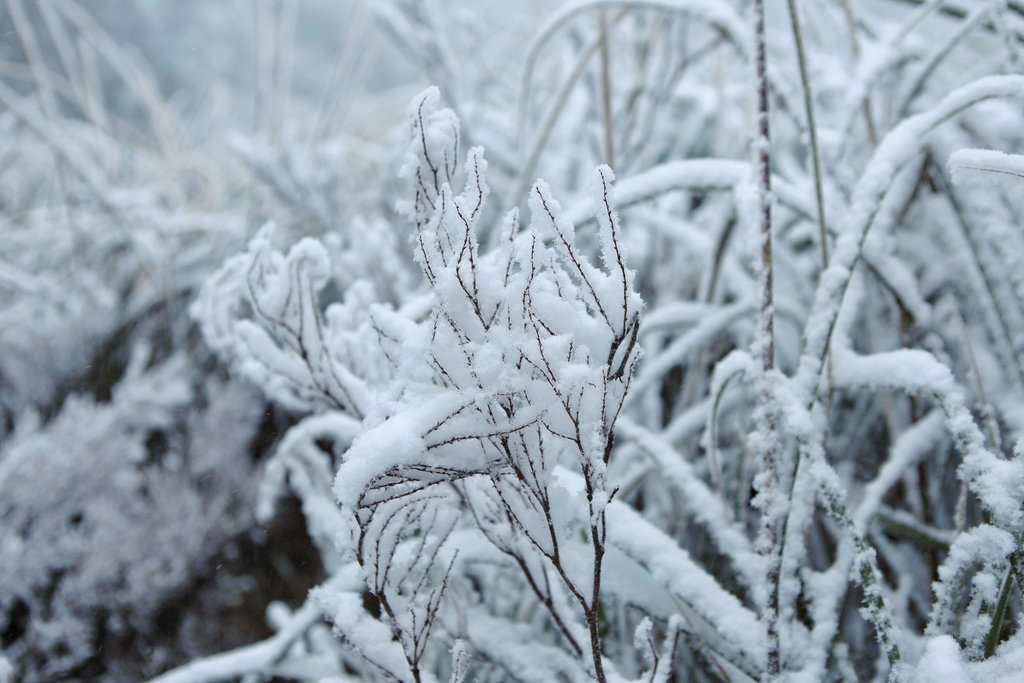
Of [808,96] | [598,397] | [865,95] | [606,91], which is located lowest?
[598,397]

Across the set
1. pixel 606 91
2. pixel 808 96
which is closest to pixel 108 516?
pixel 606 91

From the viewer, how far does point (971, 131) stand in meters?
0.59

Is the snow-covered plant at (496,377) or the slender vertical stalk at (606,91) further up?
the slender vertical stalk at (606,91)

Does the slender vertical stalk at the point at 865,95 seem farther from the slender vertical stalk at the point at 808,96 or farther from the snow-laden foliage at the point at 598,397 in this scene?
the slender vertical stalk at the point at 808,96

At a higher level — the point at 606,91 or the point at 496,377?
the point at 606,91

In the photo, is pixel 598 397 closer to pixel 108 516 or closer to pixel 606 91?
pixel 606 91

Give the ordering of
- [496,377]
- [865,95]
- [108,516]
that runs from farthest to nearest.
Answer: [108,516], [865,95], [496,377]

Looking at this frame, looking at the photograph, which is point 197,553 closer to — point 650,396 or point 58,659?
point 58,659

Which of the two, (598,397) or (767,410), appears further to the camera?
(767,410)

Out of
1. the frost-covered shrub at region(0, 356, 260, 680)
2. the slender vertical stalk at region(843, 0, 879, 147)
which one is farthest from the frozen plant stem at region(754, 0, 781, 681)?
the frost-covered shrub at region(0, 356, 260, 680)

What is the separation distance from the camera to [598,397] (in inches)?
9.9

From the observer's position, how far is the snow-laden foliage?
26 centimetres

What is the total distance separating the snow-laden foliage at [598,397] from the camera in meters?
0.26

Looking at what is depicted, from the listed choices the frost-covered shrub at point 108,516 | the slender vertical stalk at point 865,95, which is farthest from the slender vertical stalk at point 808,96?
the frost-covered shrub at point 108,516
